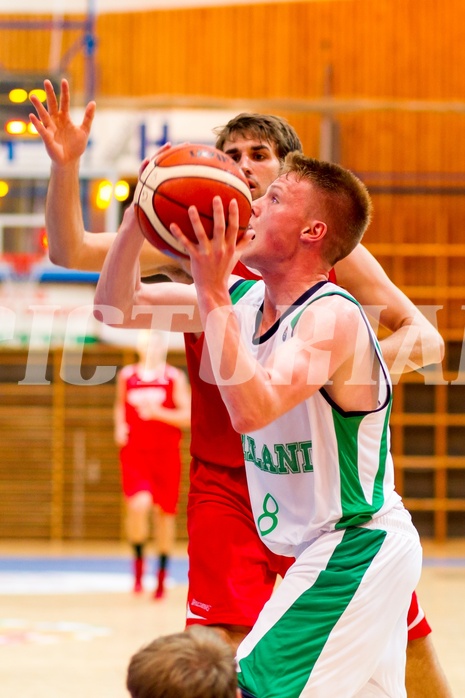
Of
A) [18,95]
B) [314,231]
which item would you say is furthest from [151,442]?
[314,231]

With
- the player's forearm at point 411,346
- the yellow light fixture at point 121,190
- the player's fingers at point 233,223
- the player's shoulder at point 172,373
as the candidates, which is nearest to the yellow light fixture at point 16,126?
the yellow light fixture at point 121,190

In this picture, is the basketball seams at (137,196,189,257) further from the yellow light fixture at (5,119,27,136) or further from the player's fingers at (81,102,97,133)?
the yellow light fixture at (5,119,27,136)

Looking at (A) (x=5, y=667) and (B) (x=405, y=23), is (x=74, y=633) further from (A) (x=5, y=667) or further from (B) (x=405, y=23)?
(B) (x=405, y=23)

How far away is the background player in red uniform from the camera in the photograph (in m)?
8.96

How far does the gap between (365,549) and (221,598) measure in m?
0.84

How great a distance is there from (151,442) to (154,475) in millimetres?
323

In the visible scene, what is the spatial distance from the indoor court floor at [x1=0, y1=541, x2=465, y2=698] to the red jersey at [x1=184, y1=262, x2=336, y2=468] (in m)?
2.18

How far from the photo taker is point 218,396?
3430 mm

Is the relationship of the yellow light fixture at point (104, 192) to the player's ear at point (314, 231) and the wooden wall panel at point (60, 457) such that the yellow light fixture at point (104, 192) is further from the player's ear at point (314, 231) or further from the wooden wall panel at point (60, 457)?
the player's ear at point (314, 231)

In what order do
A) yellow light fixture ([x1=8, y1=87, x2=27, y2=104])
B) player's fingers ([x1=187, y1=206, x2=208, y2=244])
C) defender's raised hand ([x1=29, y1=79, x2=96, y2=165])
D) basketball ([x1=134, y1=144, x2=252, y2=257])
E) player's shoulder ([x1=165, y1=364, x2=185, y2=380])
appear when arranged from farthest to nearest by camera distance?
1. yellow light fixture ([x1=8, y1=87, x2=27, y2=104])
2. player's shoulder ([x1=165, y1=364, x2=185, y2=380])
3. defender's raised hand ([x1=29, y1=79, x2=96, y2=165])
4. basketball ([x1=134, y1=144, x2=252, y2=257])
5. player's fingers ([x1=187, y1=206, x2=208, y2=244])

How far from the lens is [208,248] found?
228 centimetres

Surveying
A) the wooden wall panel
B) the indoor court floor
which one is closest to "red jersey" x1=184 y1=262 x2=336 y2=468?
the indoor court floor

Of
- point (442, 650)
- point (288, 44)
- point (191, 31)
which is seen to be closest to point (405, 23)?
point (288, 44)

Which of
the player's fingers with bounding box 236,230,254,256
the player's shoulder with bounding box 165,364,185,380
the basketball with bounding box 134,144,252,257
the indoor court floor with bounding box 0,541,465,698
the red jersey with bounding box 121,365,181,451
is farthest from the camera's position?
the player's shoulder with bounding box 165,364,185,380
